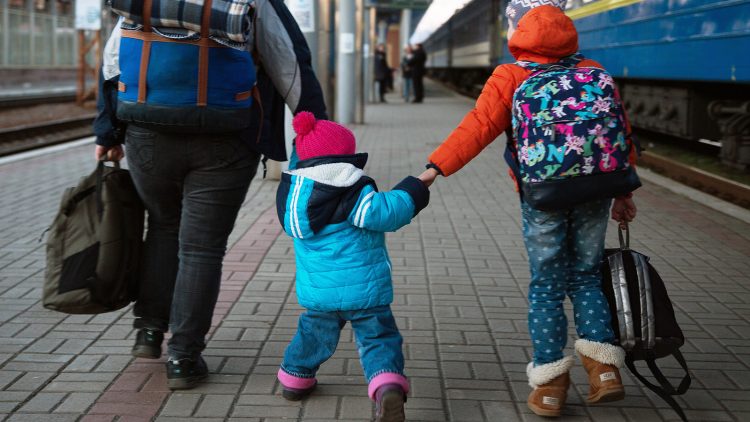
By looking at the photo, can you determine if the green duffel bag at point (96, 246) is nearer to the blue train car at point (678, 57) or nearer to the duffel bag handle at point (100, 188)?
the duffel bag handle at point (100, 188)

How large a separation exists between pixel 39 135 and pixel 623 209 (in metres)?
15.0

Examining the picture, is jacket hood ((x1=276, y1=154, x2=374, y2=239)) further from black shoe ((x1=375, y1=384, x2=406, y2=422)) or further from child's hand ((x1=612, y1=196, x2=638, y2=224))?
child's hand ((x1=612, y1=196, x2=638, y2=224))

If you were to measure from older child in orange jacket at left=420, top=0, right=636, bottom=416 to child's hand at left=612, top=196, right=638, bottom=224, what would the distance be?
7.8 inches

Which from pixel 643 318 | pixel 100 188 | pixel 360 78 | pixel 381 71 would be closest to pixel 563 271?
pixel 643 318

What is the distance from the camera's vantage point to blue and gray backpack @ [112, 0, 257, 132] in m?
3.17

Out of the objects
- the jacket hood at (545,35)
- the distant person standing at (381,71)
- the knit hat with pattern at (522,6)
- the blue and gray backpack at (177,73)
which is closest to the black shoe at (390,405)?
the blue and gray backpack at (177,73)

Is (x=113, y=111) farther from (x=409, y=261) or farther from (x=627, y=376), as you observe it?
(x=409, y=261)

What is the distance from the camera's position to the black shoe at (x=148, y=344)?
3729 mm

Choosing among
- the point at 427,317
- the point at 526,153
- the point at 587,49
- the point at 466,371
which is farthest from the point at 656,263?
the point at 587,49

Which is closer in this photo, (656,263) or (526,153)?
(526,153)

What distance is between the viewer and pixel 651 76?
10.5 metres

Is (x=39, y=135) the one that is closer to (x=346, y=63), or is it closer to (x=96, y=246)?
(x=346, y=63)

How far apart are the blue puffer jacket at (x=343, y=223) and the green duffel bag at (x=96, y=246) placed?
2.36 feet

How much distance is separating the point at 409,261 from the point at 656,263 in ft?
4.93
